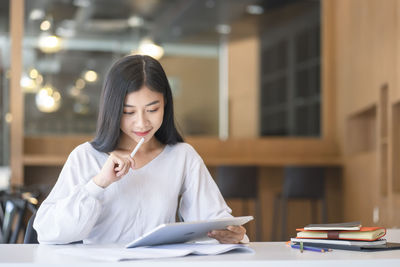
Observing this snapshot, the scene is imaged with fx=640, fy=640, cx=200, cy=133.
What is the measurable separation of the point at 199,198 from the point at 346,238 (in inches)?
20.1

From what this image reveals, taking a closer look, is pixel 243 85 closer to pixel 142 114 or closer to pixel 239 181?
pixel 239 181

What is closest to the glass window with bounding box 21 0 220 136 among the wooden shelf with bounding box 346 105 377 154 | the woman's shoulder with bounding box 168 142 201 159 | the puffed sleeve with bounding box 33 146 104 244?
the wooden shelf with bounding box 346 105 377 154

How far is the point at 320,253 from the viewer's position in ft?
4.50

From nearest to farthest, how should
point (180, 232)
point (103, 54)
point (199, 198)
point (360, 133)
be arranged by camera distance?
point (180, 232), point (199, 198), point (360, 133), point (103, 54)

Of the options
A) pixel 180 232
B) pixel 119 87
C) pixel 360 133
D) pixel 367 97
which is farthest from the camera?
pixel 360 133

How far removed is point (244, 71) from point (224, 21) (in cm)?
63

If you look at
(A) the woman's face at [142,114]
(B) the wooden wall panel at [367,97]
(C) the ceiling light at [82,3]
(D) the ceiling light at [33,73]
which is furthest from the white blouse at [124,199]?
(C) the ceiling light at [82,3]

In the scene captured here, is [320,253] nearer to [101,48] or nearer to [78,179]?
[78,179]

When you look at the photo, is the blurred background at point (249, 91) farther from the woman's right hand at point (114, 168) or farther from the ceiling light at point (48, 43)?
the woman's right hand at point (114, 168)

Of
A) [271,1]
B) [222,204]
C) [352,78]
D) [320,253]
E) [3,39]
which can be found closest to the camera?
[320,253]

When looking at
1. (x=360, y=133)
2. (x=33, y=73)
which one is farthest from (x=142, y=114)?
(x=33, y=73)

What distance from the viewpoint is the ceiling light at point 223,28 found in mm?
7488

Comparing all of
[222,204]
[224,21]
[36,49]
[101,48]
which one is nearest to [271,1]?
[224,21]

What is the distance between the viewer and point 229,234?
159cm
